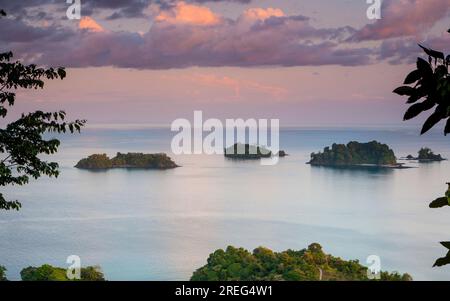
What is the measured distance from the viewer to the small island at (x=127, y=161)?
88.8 ft

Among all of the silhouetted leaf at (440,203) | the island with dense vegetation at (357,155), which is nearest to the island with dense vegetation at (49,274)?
the silhouetted leaf at (440,203)

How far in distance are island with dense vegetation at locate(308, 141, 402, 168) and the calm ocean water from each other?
46 cm

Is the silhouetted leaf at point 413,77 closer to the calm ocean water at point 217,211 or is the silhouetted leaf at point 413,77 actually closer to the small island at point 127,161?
the calm ocean water at point 217,211

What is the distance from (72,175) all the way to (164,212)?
23.9 ft

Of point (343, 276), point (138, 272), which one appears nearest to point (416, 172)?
point (138, 272)

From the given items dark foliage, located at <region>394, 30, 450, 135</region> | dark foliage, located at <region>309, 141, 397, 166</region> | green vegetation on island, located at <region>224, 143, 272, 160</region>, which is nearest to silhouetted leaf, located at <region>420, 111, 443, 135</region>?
dark foliage, located at <region>394, 30, 450, 135</region>

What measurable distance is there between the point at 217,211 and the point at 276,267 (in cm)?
1478

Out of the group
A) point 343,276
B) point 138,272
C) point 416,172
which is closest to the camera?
point 343,276

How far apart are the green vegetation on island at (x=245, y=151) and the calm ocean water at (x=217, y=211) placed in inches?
45.0

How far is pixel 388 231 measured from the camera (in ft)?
92.8

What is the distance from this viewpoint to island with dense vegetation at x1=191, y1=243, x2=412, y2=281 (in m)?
13.4
